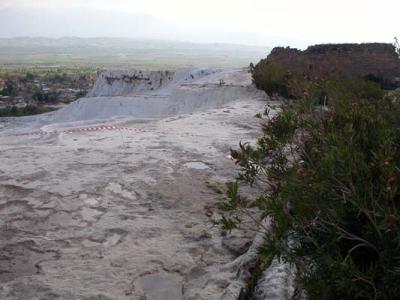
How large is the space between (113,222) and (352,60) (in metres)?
14.0

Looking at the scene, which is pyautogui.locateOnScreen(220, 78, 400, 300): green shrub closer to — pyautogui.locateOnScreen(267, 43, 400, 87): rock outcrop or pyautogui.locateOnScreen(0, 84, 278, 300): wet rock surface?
pyautogui.locateOnScreen(0, 84, 278, 300): wet rock surface

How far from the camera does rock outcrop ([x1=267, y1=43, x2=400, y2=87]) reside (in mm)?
15180

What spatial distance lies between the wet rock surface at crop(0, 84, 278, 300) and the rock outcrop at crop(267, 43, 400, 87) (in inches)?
247

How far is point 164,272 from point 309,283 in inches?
81.5

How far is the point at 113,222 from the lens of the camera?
5066 millimetres

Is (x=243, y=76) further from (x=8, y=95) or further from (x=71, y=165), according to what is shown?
(x=8, y=95)

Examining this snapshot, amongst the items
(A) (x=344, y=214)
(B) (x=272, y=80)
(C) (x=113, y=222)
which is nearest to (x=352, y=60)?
(B) (x=272, y=80)

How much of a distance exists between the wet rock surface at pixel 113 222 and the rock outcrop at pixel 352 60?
20.6 ft

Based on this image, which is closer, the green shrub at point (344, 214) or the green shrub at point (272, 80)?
the green shrub at point (344, 214)

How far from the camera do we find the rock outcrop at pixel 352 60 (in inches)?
598

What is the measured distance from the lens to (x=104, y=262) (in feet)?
14.0

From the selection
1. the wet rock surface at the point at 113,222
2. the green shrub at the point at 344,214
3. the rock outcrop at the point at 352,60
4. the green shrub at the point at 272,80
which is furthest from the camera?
the rock outcrop at the point at 352,60

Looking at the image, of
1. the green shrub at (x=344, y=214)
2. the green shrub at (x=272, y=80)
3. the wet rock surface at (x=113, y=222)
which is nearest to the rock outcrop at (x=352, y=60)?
the green shrub at (x=272, y=80)

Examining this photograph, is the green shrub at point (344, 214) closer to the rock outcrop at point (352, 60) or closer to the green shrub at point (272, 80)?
the rock outcrop at point (352, 60)
